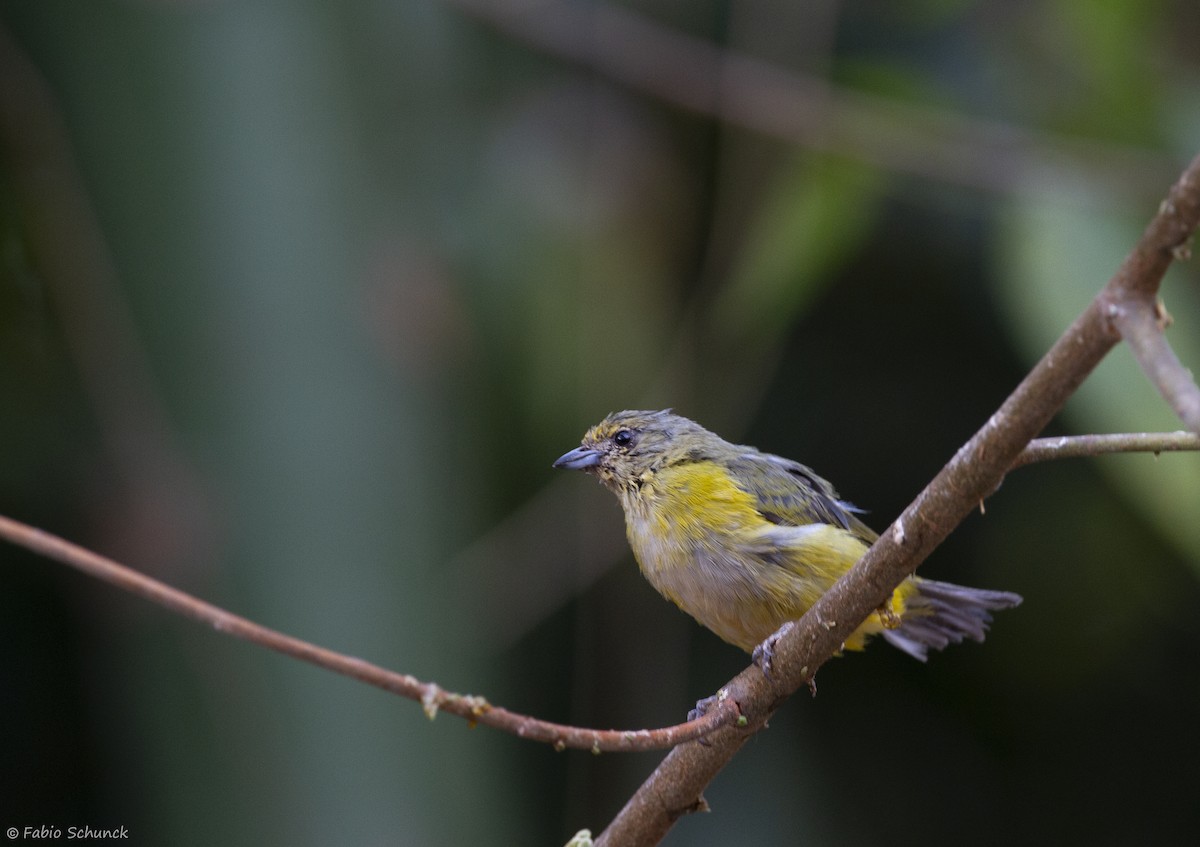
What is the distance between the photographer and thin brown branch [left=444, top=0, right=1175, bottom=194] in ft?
15.0

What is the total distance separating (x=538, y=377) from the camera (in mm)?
4570

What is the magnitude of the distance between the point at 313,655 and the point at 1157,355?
1.02 m

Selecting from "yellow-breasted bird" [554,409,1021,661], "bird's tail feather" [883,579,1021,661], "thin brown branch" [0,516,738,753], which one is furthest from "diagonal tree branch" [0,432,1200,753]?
"bird's tail feather" [883,579,1021,661]

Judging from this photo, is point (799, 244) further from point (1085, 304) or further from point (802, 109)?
point (1085, 304)

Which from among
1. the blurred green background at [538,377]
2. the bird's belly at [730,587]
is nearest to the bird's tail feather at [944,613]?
the bird's belly at [730,587]

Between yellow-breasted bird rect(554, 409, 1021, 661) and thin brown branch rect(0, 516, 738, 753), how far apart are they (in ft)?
3.29

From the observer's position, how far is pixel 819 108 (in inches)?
182

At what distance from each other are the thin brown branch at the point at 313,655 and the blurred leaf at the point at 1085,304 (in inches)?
96.2

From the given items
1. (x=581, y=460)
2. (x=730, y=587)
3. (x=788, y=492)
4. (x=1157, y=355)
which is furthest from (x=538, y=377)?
(x=1157, y=355)

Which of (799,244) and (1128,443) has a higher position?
(799,244)

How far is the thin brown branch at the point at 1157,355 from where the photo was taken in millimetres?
1223

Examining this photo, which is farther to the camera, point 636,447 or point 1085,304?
point 1085,304

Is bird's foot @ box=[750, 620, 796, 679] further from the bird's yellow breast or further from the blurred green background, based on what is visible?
the blurred green background

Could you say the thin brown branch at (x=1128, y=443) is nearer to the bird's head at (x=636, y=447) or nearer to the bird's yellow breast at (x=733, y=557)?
the bird's yellow breast at (x=733, y=557)
